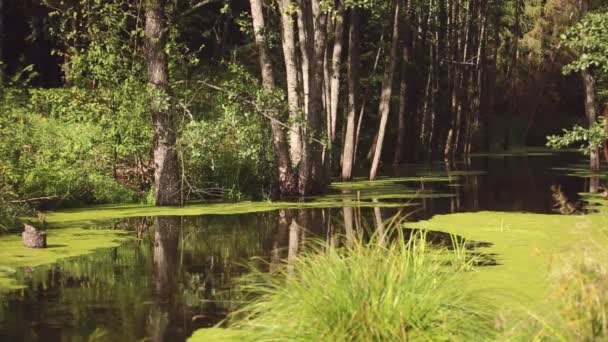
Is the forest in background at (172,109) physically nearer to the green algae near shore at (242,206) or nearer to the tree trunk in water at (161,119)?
the tree trunk in water at (161,119)

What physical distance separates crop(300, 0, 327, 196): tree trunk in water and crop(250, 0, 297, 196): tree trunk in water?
500 millimetres

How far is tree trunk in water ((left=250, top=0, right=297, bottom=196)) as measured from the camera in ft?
76.1

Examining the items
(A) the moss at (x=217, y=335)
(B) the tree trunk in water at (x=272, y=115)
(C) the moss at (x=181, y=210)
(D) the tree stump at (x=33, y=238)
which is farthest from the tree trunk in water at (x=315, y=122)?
(A) the moss at (x=217, y=335)

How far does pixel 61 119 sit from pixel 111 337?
615 inches

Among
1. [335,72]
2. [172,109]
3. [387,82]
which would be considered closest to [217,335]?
[172,109]

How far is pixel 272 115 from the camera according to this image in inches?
905

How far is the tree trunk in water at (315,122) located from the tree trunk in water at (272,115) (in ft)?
1.64

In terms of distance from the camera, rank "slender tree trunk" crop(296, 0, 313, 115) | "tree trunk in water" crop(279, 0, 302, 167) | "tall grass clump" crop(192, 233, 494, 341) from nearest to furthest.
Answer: "tall grass clump" crop(192, 233, 494, 341), "tree trunk in water" crop(279, 0, 302, 167), "slender tree trunk" crop(296, 0, 313, 115)

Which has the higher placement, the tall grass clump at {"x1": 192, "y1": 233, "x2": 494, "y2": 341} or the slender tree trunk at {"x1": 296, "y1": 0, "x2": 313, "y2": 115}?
the slender tree trunk at {"x1": 296, "y1": 0, "x2": 313, "y2": 115}

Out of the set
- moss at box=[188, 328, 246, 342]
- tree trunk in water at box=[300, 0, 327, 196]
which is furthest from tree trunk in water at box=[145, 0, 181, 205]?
moss at box=[188, 328, 246, 342]

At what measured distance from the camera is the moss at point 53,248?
13.1 m

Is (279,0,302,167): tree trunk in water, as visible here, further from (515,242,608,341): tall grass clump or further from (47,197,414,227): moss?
(515,242,608,341): tall grass clump

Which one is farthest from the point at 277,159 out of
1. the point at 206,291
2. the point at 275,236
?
the point at 206,291

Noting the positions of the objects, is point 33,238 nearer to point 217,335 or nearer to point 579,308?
point 217,335
